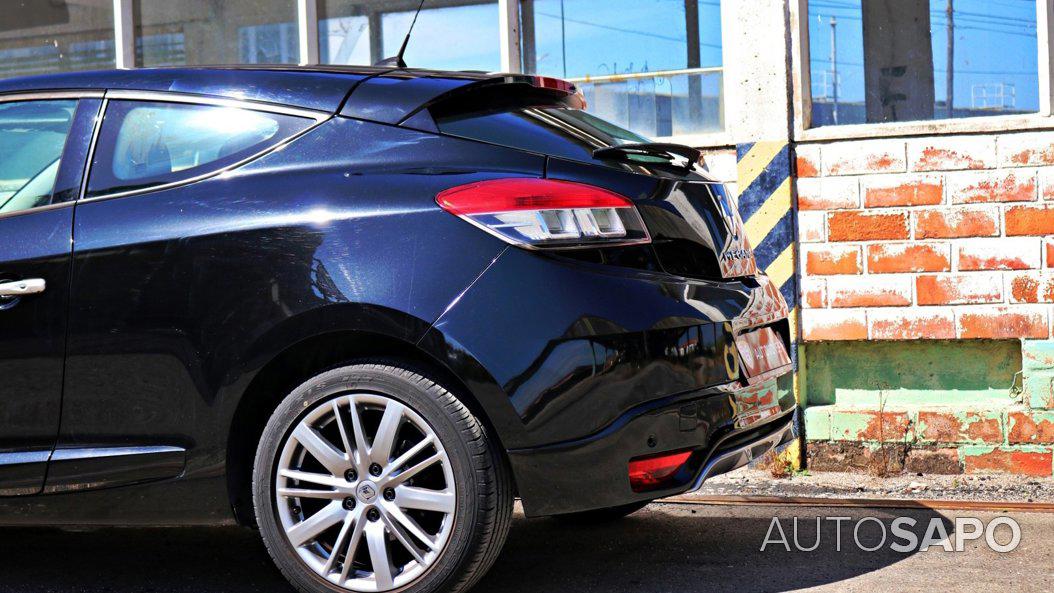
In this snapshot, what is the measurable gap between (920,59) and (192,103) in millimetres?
3933

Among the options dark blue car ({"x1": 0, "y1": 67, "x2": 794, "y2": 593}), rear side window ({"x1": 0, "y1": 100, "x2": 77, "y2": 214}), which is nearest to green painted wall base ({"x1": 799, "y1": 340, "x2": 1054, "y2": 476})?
dark blue car ({"x1": 0, "y1": 67, "x2": 794, "y2": 593})

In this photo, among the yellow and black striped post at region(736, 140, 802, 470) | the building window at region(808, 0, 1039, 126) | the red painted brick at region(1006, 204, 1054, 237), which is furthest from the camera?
the yellow and black striped post at region(736, 140, 802, 470)

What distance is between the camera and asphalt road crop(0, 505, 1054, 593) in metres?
3.67

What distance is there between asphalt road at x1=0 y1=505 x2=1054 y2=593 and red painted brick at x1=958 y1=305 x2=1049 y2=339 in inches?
53.1

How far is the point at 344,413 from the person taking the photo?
131 inches

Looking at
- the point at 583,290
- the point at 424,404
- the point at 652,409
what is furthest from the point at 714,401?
the point at 424,404

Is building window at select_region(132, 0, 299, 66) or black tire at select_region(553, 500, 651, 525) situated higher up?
building window at select_region(132, 0, 299, 66)

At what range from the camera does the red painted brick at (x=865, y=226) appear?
593 cm

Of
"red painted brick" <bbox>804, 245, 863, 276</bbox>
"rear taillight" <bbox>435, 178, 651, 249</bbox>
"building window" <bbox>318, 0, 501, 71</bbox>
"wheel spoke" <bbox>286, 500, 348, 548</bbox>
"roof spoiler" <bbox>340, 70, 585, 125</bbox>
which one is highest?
"building window" <bbox>318, 0, 501, 71</bbox>

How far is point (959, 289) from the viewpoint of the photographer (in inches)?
230

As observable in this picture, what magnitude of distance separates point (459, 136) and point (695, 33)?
3.46 metres

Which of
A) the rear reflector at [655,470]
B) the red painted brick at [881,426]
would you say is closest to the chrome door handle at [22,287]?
the rear reflector at [655,470]

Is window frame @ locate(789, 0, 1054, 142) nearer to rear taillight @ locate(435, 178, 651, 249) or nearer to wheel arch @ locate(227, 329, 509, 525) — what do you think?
rear taillight @ locate(435, 178, 651, 249)

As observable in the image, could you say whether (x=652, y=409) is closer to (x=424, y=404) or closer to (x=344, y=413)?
(x=424, y=404)
